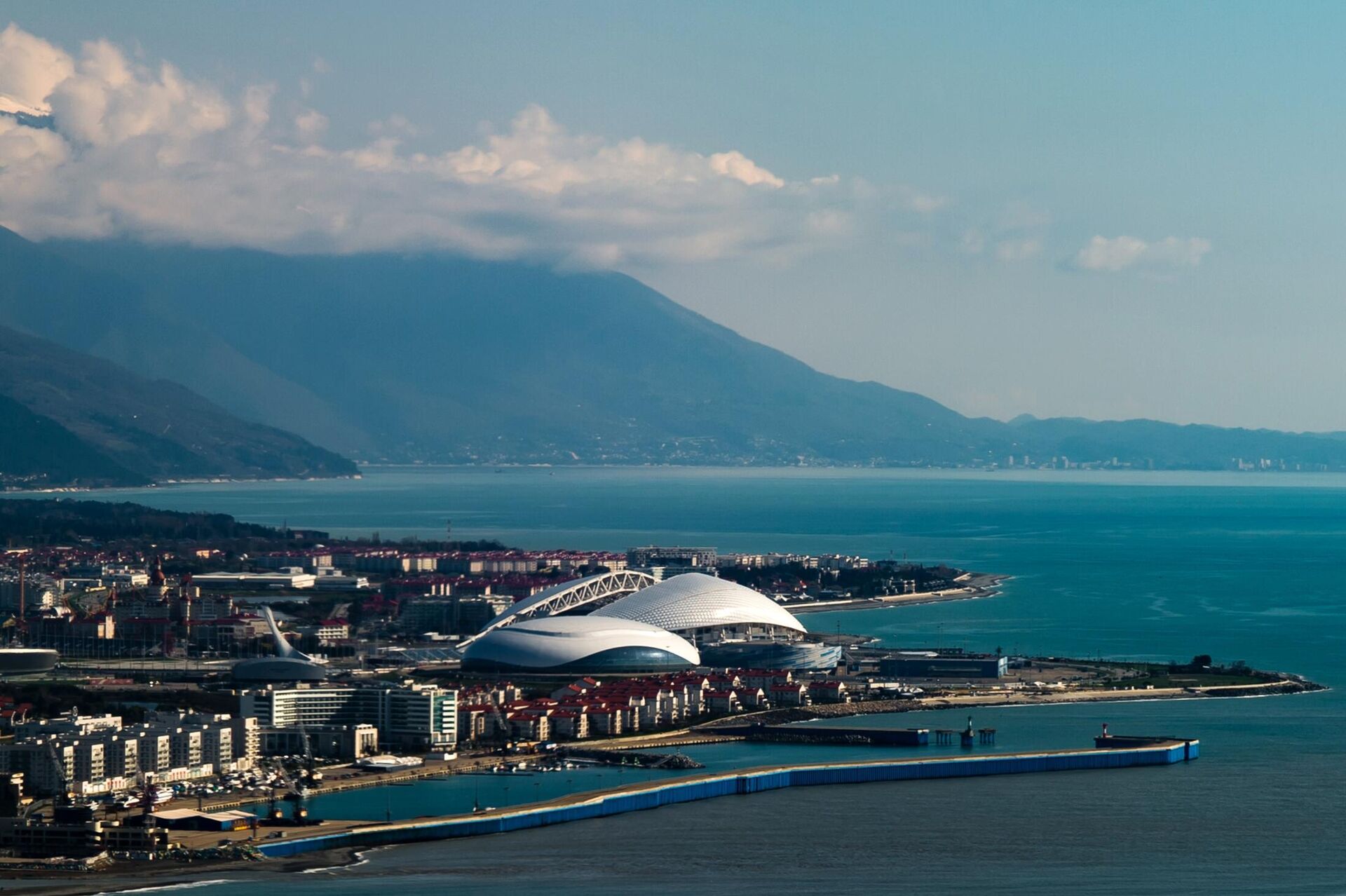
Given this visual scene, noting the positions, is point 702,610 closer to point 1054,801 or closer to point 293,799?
point 1054,801

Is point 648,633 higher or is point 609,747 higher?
point 648,633

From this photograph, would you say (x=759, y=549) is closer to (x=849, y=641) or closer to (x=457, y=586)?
(x=457, y=586)

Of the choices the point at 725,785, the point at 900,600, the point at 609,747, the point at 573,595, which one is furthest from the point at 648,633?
the point at 900,600

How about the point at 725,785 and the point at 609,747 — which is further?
the point at 609,747

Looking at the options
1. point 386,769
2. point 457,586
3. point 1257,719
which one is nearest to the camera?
point 386,769

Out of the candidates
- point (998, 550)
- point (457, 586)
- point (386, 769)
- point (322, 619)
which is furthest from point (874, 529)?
point (386, 769)

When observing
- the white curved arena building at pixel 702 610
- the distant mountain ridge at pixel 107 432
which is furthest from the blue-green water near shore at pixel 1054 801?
the distant mountain ridge at pixel 107 432

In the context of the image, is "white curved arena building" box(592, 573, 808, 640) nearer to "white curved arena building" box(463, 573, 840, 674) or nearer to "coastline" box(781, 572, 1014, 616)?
"white curved arena building" box(463, 573, 840, 674)

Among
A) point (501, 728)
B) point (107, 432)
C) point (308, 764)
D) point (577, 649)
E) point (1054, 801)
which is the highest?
point (107, 432)
